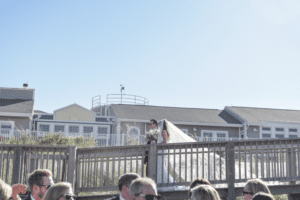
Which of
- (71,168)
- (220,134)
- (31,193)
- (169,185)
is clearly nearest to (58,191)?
(31,193)

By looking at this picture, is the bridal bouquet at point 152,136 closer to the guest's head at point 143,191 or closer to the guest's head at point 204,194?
the guest's head at point 143,191

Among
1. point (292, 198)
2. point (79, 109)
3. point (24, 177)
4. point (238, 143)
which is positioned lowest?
point (292, 198)

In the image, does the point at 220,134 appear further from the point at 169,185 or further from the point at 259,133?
the point at 169,185

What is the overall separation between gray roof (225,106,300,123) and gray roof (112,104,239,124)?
88 centimetres

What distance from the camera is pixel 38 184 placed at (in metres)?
4.39

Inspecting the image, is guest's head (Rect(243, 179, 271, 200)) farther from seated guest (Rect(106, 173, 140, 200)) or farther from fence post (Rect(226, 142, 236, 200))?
fence post (Rect(226, 142, 236, 200))

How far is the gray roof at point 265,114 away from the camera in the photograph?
2853cm

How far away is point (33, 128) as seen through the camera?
25.5m

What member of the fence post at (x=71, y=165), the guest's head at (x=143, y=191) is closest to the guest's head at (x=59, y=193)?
the guest's head at (x=143, y=191)

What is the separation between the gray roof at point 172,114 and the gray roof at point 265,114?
88 centimetres

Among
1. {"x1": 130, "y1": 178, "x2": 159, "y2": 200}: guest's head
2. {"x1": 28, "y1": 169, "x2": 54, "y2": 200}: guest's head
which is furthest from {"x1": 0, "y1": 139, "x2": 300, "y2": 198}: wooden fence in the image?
{"x1": 130, "y1": 178, "x2": 159, "y2": 200}: guest's head

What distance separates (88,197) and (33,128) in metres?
19.9

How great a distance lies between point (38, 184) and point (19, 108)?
2303 cm

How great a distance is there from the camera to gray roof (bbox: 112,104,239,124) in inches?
1075
